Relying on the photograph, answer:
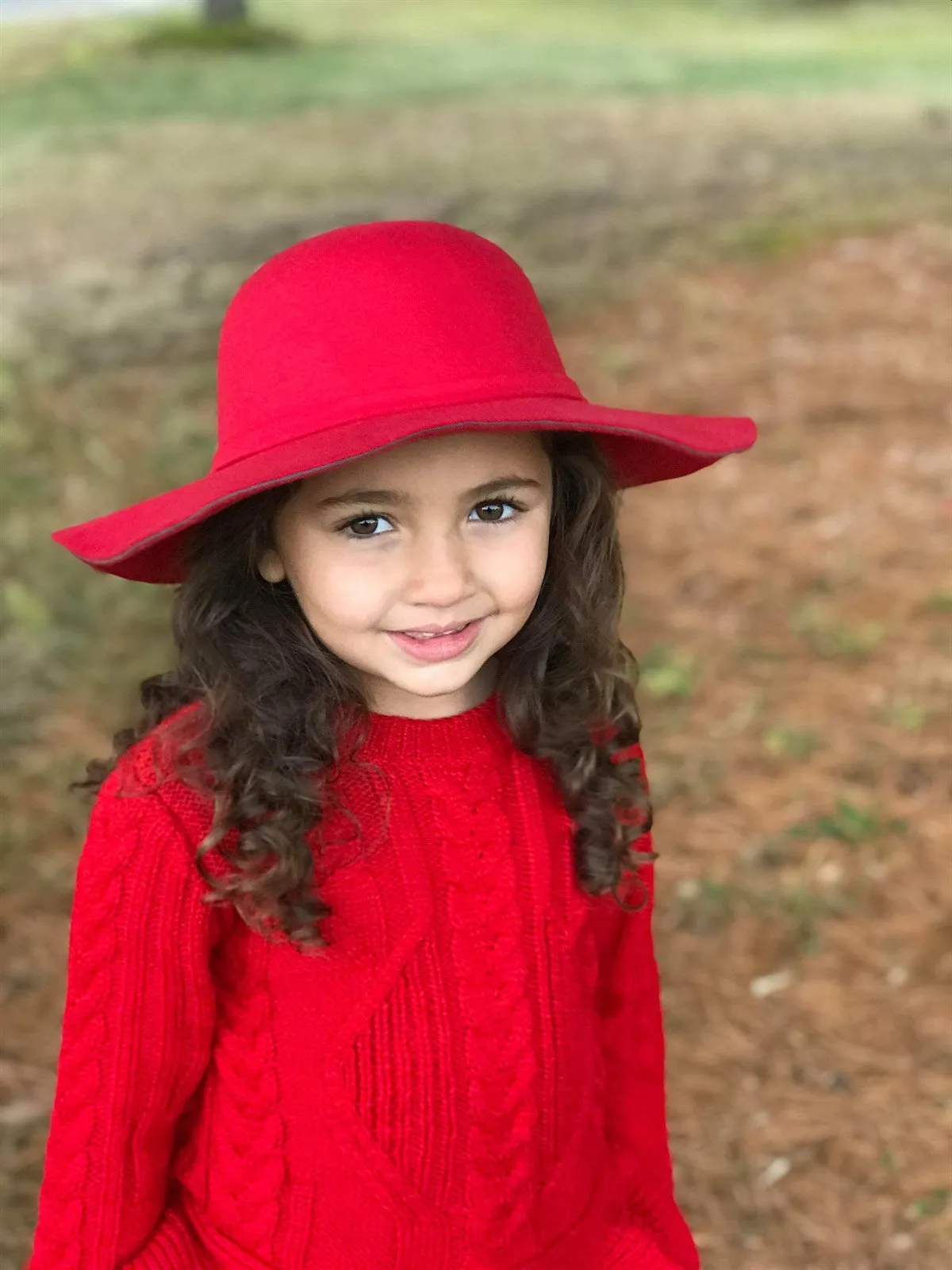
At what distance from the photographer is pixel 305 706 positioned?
157 cm

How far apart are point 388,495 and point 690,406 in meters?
4.13

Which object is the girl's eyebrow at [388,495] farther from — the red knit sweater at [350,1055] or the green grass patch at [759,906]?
the green grass patch at [759,906]

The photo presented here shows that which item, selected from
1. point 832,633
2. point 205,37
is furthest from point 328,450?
point 205,37

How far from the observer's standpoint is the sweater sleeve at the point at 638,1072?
188 centimetres

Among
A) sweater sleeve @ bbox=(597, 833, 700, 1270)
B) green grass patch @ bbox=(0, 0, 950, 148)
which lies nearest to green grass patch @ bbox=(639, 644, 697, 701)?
sweater sleeve @ bbox=(597, 833, 700, 1270)

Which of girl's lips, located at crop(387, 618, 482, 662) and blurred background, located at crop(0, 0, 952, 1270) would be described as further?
blurred background, located at crop(0, 0, 952, 1270)

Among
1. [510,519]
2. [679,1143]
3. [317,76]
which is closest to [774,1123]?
[679,1143]

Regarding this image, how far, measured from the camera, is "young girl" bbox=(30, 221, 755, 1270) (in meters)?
1.41

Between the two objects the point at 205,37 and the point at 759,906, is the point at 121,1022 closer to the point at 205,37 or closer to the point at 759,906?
the point at 759,906

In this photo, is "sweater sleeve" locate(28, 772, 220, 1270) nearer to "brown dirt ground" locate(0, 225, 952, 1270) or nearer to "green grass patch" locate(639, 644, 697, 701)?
"brown dirt ground" locate(0, 225, 952, 1270)

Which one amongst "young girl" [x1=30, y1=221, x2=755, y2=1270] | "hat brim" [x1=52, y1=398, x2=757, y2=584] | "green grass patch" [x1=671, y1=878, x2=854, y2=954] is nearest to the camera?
"hat brim" [x1=52, y1=398, x2=757, y2=584]

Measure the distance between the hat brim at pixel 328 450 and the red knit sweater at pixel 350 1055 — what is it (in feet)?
0.92

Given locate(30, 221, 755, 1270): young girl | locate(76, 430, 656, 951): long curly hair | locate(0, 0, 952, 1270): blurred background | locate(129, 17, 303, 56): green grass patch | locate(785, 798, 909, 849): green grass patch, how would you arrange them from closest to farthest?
1. locate(30, 221, 755, 1270): young girl
2. locate(76, 430, 656, 951): long curly hair
3. locate(0, 0, 952, 1270): blurred background
4. locate(785, 798, 909, 849): green grass patch
5. locate(129, 17, 303, 56): green grass patch

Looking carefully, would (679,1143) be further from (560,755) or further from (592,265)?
(592,265)
